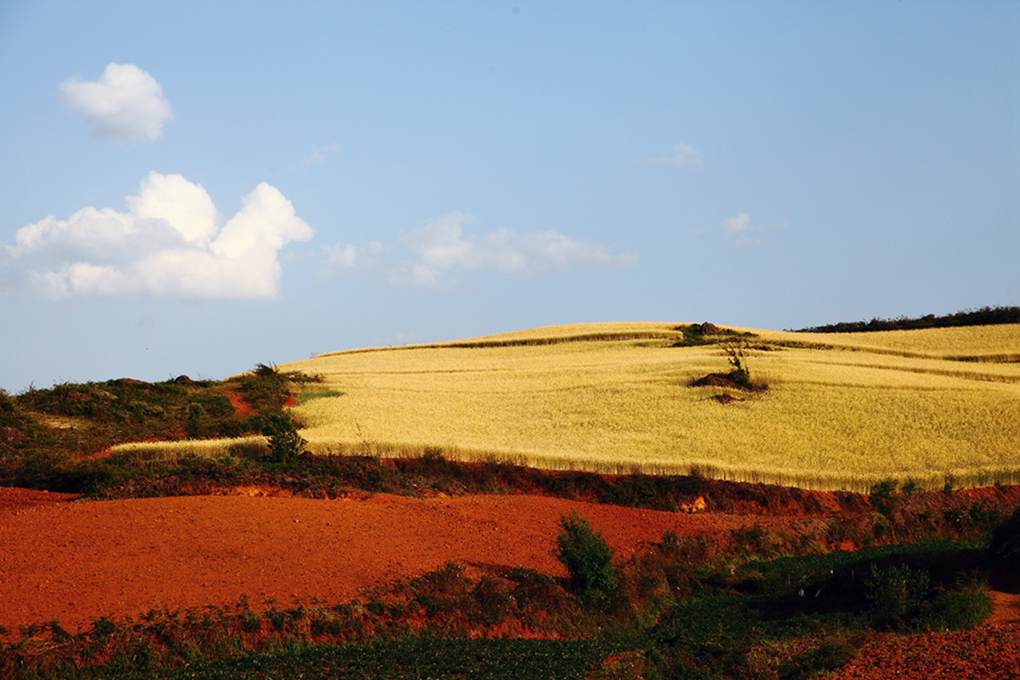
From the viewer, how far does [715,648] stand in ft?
58.9

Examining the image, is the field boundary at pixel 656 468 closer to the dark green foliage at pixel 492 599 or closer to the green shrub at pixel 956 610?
the dark green foliage at pixel 492 599

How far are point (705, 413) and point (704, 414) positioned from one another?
0.46 feet

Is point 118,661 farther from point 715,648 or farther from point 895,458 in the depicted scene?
point 895,458

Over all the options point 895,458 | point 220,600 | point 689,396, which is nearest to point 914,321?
point 689,396

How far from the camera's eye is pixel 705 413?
3534cm

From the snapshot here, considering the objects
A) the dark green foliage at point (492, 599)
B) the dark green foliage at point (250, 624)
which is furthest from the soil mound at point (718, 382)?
the dark green foliage at point (250, 624)

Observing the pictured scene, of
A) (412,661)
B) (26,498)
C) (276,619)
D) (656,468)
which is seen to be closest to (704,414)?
(656,468)

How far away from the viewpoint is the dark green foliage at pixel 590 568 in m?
20.9

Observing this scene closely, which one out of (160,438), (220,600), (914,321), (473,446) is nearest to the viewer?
(220,600)

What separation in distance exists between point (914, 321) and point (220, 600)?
59.9 meters

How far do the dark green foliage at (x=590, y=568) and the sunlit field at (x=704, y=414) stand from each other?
7.68 m

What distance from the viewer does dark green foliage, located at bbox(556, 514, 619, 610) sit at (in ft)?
68.4

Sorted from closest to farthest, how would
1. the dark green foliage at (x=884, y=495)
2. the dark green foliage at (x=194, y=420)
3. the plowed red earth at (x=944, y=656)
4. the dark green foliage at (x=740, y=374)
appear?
the plowed red earth at (x=944, y=656)
the dark green foliage at (x=884, y=495)
the dark green foliage at (x=194, y=420)
the dark green foliage at (x=740, y=374)

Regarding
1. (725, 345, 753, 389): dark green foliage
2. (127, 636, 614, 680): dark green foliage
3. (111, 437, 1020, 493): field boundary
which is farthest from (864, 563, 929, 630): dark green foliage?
(725, 345, 753, 389): dark green foliage
